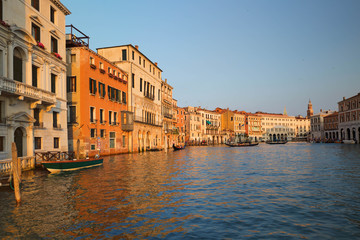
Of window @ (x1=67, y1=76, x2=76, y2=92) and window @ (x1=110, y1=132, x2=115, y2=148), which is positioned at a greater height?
window @ (x1=67, y1=76, x2=76, y2=92)

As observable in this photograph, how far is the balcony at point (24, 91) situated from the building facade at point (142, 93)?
1815 cm

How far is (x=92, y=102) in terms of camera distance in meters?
28.9

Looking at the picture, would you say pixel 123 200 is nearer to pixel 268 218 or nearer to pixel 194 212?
pixel 194 212

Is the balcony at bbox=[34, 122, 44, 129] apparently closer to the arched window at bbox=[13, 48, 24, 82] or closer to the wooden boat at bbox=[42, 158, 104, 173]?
the arched window at bbox=[13, 48, 24, 82]

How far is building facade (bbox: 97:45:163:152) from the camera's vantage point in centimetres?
3791

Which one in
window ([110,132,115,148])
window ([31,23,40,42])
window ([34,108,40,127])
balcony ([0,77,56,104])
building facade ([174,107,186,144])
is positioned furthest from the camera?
building facade ([174,107,186,144])

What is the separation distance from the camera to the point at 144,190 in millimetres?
11836

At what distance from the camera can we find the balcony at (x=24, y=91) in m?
15.1

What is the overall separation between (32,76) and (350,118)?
80.3 m

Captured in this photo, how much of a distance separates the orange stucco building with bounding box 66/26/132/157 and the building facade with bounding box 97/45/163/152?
3.69m

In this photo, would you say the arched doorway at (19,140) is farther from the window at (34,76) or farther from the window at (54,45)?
the window at (54,45)

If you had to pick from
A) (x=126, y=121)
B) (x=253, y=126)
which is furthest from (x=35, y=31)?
(x=253, y=126)

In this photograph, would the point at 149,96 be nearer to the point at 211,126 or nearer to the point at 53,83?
the point at 53,83

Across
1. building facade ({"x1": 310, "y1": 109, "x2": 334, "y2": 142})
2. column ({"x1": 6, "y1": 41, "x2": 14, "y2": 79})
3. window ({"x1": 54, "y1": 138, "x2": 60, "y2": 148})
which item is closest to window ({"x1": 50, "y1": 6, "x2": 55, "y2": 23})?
column ({"x1": 6, "y1": 41, "x2": 14, "y2": 79})
